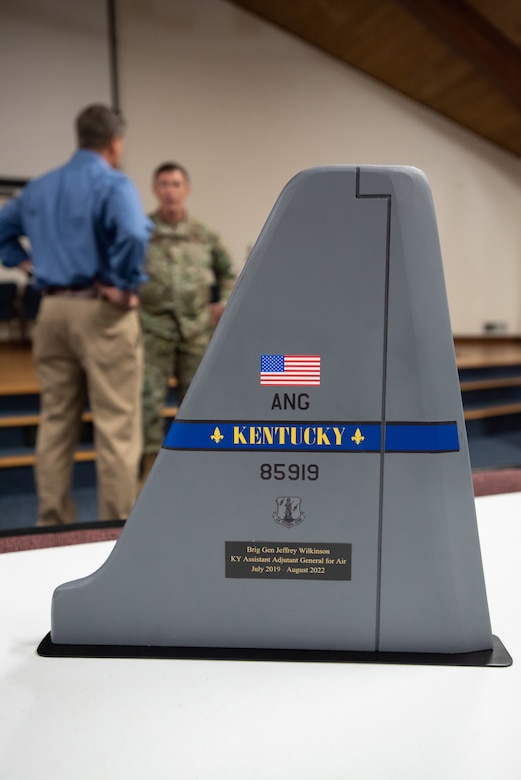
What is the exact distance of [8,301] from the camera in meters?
4.18

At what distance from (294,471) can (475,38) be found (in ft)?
15.5

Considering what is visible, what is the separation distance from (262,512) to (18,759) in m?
0.21

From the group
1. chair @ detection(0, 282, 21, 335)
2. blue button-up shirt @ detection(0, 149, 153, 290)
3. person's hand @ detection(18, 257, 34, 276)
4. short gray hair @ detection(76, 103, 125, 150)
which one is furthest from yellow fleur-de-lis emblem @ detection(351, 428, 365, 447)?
chair @ detection(0, 282, 21, 335)

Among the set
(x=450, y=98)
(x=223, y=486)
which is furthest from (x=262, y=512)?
(x=450, y=98)

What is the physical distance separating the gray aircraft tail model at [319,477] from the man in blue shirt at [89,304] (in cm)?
108

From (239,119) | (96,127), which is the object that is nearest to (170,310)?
(96,127)

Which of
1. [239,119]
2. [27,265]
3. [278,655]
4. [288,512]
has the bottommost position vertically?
[278,655]

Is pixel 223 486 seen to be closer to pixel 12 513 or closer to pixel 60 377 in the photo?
pixel 60 377

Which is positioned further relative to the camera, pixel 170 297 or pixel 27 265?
pixel 170 297

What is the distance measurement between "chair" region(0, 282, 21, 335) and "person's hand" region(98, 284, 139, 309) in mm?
3094

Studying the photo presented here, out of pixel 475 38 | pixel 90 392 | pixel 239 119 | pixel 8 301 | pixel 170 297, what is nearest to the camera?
pixel 90 392

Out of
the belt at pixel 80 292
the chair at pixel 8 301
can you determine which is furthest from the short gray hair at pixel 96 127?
the chair at pixel 8 301

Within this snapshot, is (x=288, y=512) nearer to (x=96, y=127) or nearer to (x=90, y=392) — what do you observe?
(x=90, y=392)

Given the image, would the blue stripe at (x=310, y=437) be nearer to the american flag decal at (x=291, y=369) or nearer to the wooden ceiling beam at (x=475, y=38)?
the american flag decal at (x=291, y=369)
